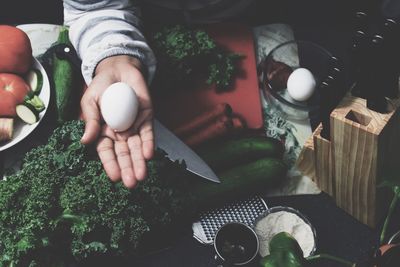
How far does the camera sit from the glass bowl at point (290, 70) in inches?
58.6

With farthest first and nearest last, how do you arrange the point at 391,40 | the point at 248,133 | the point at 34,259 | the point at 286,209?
the point at 248,133
the point at 286,209
the point at 34,259
the point at 391,40

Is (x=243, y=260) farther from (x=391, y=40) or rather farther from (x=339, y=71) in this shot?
(x=391, y=40)

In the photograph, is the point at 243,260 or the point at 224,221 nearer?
the point at 243,260

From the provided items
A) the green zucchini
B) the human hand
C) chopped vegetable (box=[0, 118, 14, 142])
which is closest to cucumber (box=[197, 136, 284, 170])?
the human hand

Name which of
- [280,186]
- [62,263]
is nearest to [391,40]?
[280,186]

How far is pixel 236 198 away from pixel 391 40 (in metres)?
0.53

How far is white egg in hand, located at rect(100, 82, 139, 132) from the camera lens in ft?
3.86

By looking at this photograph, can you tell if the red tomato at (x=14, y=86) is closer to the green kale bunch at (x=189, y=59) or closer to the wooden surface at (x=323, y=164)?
the green kale bunch at (x=189, y=59)

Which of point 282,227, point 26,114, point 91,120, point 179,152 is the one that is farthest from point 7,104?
point 282,227

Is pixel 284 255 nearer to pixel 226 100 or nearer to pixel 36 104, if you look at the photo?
pixel 226 100

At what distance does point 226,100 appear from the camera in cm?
151

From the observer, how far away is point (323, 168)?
1359mm

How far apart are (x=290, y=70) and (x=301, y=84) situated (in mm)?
86

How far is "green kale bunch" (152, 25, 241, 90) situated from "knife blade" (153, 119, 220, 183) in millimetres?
190
